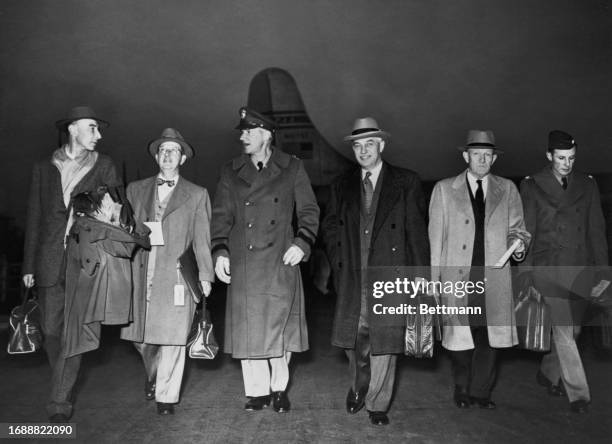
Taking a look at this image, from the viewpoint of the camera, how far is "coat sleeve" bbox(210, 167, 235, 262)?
4059 millimetres

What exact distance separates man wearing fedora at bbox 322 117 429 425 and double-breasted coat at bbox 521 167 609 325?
3.61 ft

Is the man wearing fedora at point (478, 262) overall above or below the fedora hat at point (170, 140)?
below

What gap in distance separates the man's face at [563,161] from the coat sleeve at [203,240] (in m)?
2.78

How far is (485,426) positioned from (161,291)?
8.16ft

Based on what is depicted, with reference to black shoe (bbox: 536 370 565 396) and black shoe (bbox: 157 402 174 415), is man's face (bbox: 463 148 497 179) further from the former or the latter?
black shoe (bbox: 157 402 174 415)

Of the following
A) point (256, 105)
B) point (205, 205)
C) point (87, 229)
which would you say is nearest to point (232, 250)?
point (205, 205)

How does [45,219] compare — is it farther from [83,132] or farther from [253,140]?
[253,140]

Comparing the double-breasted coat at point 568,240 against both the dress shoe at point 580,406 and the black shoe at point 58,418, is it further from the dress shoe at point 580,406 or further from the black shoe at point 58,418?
the black shoe at point 58,418

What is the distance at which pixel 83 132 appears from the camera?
411 cm

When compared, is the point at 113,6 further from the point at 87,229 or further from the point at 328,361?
the point at 328,361

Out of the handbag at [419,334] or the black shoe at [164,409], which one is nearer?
the handbag at [419,334]

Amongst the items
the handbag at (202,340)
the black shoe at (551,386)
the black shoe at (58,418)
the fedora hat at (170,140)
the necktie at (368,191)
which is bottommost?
the black shoe at (58,418)

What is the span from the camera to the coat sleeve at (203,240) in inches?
→ 163

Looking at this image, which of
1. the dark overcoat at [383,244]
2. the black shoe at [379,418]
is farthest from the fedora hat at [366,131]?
the black shoe at [379,418]
